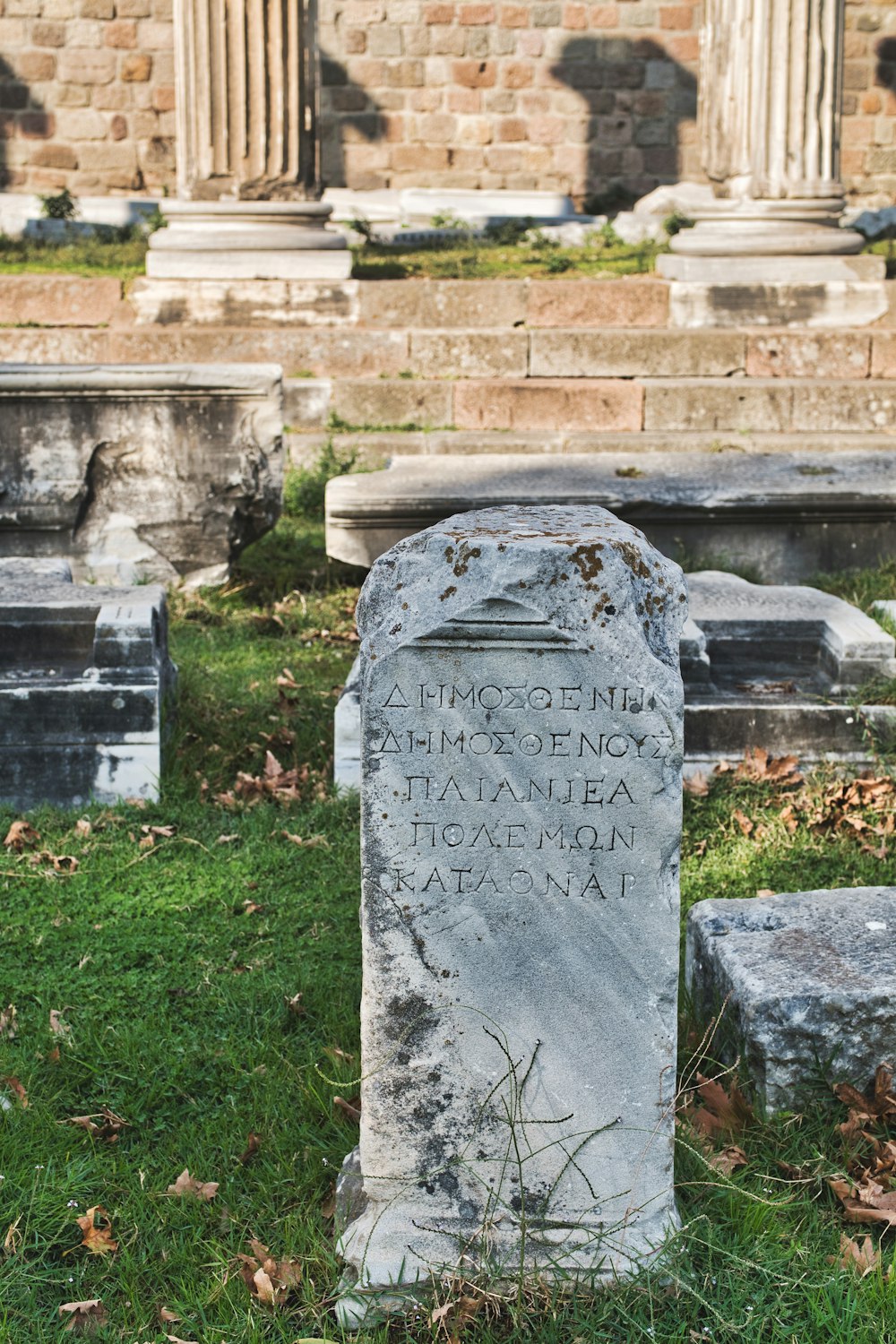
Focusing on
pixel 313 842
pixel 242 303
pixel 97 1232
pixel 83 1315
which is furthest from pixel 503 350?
pixel 83 1315

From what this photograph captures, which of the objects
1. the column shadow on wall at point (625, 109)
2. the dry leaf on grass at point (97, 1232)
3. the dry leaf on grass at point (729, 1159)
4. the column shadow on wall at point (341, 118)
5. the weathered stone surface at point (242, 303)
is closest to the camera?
the dry leaf on grass at point (97, 1232)

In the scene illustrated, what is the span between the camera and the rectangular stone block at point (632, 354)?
877 centimetres

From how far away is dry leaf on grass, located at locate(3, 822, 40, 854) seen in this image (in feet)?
13.0

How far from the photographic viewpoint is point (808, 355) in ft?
29.2

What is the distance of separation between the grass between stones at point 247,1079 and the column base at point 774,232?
5.79 meters

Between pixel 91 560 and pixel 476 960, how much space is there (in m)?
4.13

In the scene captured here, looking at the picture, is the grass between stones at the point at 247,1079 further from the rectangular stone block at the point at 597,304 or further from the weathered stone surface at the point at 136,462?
the rectangular stone block at the point at 597,304

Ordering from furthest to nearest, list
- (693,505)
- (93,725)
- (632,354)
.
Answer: (632,354)
(693,505)
(93,725)

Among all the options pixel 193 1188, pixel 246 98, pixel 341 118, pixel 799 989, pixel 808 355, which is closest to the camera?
pixel 193 1188

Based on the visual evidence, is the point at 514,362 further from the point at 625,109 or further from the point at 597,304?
the point at 625,109

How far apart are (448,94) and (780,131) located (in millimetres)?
5991

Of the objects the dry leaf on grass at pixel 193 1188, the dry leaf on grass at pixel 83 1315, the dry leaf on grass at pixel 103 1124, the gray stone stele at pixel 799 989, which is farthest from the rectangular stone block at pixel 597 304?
the dry leaf on grass at pixel 83 1315

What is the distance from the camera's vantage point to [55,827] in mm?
4102

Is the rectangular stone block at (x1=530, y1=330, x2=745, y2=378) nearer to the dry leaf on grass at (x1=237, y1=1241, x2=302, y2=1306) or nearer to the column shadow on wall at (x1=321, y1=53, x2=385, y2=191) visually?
the column shadow on wall at (x1=321, y1=53, x2=385, y2=191)
